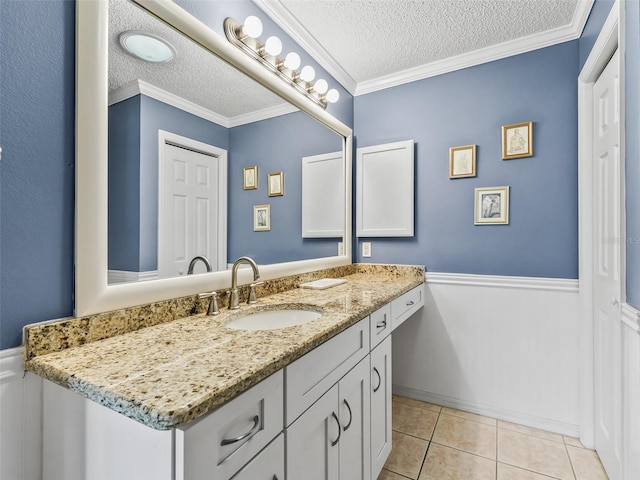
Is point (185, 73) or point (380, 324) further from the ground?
point (185, 73)

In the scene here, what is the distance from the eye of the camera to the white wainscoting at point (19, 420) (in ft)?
2.49

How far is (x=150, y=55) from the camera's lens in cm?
109

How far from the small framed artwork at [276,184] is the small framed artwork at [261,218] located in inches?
3.5

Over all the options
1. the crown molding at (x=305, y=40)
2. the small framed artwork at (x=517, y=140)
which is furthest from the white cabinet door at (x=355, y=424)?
the crown molding at (x=305, y=40)

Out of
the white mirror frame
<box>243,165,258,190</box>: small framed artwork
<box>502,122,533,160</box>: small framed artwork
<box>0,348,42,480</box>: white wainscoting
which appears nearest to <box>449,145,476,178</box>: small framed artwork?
<box>502,122,533,160</box>: small framed artwork

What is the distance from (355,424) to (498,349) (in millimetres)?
1282

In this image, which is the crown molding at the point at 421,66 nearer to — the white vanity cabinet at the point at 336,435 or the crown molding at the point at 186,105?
the crown molding at the point at 186,105

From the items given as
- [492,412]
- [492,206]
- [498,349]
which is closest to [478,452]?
[492,412]

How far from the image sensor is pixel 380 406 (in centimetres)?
145

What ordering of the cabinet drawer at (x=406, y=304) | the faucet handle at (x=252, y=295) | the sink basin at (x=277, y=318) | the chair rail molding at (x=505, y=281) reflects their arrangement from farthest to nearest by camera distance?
the chair rail molding at (x=505, y=281) → the cabinet drawer at (x=406, y=304) → the faucet handle at (x=252, y=295) → the sink basin at (x=277, y=318)

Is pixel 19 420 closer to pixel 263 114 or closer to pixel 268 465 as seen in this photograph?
pixel 268 465

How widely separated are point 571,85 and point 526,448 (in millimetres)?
2051

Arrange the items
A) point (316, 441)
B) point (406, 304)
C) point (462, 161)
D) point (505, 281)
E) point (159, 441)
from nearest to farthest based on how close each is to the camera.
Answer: point (159, 441)
point (316, 441)
point (406, 304)
point (505, 281)
point (462, 161)

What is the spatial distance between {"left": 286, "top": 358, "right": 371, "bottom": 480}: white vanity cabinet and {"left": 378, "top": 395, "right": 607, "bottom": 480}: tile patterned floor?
0.50 m
